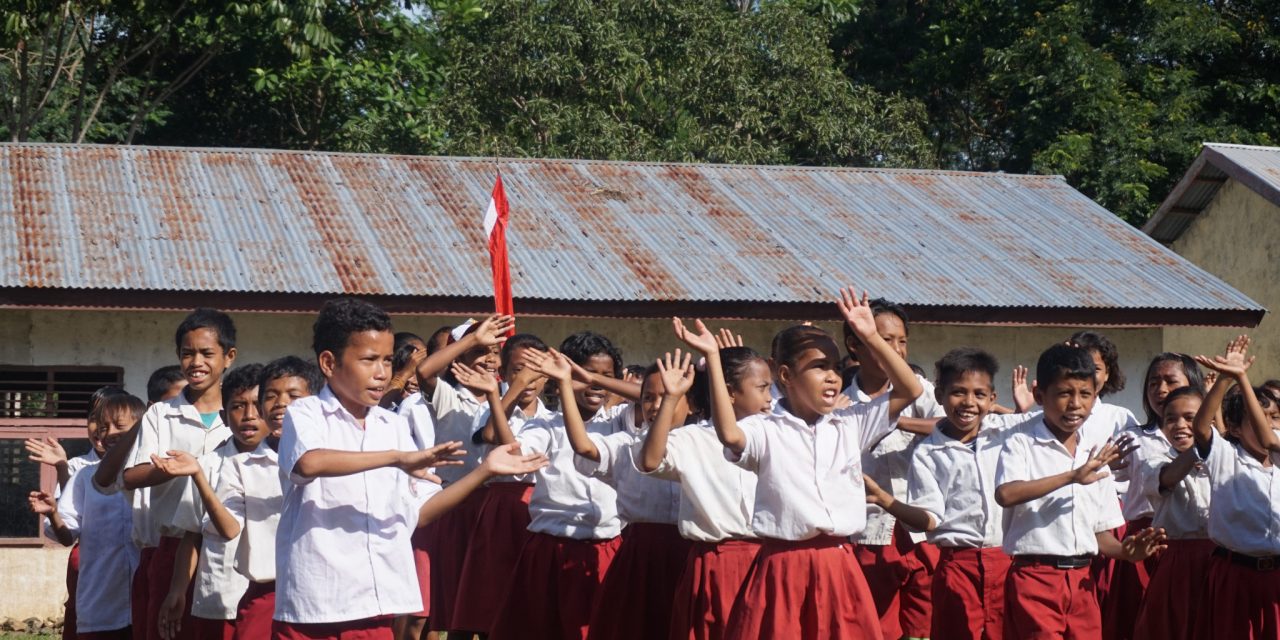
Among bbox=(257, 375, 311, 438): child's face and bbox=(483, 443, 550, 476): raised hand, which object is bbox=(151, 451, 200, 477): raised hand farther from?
bbox=(483, 443, 550, 476): raised hand

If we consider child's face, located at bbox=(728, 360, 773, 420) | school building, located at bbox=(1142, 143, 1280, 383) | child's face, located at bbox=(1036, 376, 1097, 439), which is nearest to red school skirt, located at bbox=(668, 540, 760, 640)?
child's face, located at bbox=(728, 360, 773, 420)

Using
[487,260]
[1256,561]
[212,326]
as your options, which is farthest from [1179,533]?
[487,260]

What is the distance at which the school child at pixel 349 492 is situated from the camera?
15.4ft

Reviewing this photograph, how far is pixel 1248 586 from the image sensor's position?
6543mm

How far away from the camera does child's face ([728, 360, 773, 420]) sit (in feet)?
19.4

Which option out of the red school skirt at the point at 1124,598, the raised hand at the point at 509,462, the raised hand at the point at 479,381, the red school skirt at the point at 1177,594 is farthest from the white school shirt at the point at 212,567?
the red school skirt at the point at 1124,598

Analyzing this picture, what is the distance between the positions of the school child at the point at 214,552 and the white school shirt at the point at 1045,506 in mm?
2797

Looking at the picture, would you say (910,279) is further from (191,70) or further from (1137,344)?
(191,70)

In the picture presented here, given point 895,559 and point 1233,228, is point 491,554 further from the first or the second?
point 1233,228

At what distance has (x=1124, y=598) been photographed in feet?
25.9

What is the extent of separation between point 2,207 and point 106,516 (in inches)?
245

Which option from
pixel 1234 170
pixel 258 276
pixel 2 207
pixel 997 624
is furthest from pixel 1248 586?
pixel 1234 170

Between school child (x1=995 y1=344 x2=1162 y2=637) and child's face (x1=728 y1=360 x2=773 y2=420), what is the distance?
0.96 metres

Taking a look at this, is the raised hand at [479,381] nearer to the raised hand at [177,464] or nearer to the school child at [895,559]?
the raised hand at [177,464]
